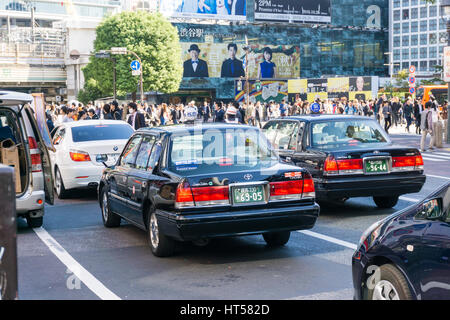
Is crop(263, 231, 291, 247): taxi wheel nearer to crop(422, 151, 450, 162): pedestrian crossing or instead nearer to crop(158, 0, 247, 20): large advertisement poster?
crop(422, 151, 450, 162): pedestrian crossing

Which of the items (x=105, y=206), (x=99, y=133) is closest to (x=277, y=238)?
(x=105, y=206)

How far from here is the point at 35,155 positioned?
32.6 feet

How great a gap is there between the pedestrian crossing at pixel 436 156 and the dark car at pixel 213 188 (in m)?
13.0

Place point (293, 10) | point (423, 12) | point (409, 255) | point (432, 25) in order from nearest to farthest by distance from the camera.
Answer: point (409, 255), point (293, 10), point (432, 25), point (423, 12)

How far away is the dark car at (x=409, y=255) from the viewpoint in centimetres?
420

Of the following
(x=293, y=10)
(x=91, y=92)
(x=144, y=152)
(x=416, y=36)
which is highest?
(x=293, y=10)

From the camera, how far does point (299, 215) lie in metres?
7.54

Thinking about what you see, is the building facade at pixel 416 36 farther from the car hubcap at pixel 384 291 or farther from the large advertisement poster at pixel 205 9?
the car hubcap at pixel 384 291

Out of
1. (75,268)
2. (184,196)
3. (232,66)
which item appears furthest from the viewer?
(232,66)

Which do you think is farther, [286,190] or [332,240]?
[332,240]

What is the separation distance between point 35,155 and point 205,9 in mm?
74286

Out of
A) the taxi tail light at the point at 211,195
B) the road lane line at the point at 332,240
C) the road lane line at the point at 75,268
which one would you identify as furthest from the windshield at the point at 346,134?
the road lane line at the point at 75,268

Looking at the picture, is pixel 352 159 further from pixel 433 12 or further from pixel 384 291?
pixel 433 12

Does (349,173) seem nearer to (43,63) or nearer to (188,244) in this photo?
(188,244)
